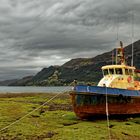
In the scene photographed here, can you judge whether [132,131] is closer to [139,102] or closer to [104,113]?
[104,113]

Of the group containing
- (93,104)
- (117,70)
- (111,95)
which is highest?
(117,70)

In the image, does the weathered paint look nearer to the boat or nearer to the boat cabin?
the boat

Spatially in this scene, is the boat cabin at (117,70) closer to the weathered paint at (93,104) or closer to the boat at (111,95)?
the boat at (111,95)

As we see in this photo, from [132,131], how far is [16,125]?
9.02m

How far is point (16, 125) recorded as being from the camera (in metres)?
25.3

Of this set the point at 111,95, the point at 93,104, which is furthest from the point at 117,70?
the point at 93,104

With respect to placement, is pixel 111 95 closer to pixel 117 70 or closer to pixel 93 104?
pixel 93 104

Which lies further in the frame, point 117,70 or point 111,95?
point 117,70

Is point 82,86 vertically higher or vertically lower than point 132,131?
higher

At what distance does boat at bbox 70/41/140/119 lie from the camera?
95.7ft

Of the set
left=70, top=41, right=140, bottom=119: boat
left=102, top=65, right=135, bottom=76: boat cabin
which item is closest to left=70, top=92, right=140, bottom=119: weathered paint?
left=70, top=41, right=140, bottom=119: boat

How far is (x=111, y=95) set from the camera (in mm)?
29688

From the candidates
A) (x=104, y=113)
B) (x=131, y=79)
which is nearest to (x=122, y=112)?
(x=104, y=113)

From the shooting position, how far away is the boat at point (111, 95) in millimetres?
29161
